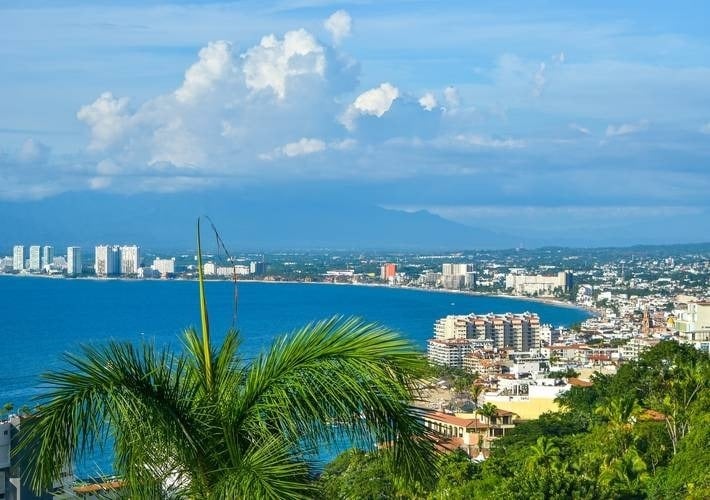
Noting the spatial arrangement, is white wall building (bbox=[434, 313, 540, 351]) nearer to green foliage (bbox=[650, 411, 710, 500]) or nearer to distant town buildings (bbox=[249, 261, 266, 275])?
green foliage (bbox=[650, 411, 710, 500])

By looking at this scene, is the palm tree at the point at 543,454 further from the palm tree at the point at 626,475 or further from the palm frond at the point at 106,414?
the palm frond at the point at 106,414

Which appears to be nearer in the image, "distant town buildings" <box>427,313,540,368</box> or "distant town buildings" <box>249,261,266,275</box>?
"distant town buildings" <box>427,313,540,368</box>

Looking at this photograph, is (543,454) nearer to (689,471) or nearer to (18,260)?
(689,471)

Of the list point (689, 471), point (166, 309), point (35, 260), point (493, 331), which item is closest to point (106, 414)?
point (689, 471)

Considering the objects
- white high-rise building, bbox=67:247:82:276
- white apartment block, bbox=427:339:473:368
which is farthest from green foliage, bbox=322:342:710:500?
white high-rise building, bbox=67:247:82:276

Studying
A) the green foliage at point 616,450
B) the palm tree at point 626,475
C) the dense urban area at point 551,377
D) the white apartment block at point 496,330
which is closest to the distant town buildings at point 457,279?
the dense urban area at point 551,377

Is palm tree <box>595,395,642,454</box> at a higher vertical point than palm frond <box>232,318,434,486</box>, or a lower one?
lower

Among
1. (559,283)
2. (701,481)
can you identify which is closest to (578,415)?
(701,481)
